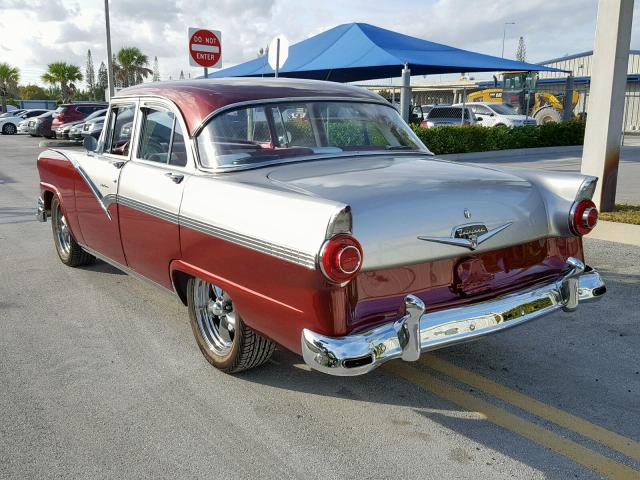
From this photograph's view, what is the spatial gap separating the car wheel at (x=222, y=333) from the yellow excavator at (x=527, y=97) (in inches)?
785

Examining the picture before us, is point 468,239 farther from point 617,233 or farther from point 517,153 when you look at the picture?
point 517,153

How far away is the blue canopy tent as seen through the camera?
1655 cm

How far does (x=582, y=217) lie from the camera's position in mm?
3629

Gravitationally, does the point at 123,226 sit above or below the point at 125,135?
below

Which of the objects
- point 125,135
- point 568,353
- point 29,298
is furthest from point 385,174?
point 29,298

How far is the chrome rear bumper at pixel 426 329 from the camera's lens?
9.32 feet

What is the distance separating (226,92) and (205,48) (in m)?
7.57

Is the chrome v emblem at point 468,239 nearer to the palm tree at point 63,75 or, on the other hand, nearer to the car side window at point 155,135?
the car side window at point 155,135

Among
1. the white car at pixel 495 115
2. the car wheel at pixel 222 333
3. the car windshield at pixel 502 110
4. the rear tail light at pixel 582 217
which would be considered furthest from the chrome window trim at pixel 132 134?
the car windshield at pixel 502 110

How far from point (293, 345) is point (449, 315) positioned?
777mm

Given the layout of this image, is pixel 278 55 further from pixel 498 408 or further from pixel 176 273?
pixel 498 408

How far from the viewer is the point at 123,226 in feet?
15.1

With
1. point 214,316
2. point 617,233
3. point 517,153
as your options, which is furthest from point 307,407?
point 517,153

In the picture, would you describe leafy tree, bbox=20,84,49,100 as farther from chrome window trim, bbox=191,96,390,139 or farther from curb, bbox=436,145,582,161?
chrome window trim, bbox=191,96,390,139
